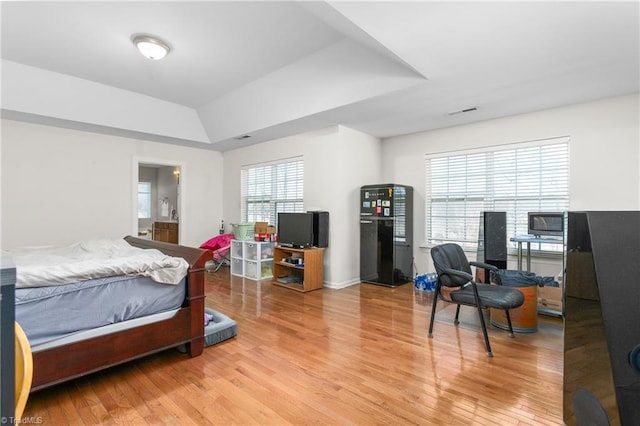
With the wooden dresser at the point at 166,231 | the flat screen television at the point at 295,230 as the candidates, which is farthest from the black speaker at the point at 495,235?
the wooden dresser at the point at 166,231

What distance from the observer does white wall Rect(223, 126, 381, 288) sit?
474cm

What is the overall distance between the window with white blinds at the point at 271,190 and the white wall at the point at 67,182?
1.23 m

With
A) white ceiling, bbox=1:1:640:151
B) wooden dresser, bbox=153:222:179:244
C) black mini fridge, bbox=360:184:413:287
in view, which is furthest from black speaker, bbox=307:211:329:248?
wooden dresser, bbox=153:222:179:244

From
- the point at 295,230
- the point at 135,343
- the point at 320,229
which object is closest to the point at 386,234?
the point at 320,229

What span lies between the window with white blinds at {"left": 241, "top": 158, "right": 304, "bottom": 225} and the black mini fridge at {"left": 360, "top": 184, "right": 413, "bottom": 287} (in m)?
1.20

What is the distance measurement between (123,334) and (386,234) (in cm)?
354

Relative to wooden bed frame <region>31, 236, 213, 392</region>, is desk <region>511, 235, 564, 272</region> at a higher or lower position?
higher

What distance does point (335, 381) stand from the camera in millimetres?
2143

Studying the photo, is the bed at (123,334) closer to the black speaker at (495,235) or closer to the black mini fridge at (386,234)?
the black mini fridge at (386,234)

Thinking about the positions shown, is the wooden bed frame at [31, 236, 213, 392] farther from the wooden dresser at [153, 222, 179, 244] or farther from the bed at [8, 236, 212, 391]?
the wooden dresser at [153, 222, 179, 244]

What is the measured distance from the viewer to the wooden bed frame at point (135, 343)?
1.84 meters

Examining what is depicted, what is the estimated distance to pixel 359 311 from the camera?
3.61 m

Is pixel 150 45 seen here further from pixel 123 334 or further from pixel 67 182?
pixel 67 182

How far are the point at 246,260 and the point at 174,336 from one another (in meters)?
2.98
